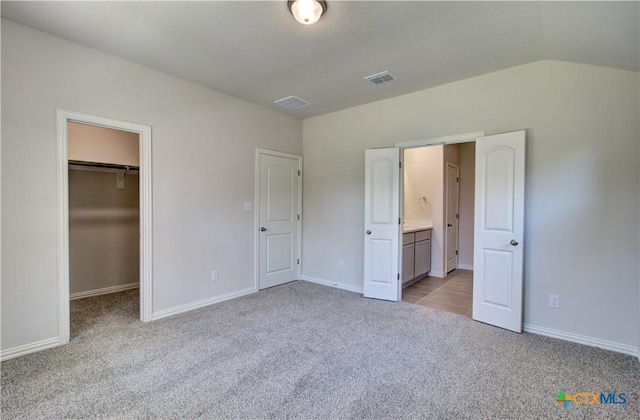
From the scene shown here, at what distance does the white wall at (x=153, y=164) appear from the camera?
2404 millimetres

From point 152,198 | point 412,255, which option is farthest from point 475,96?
point 152,198

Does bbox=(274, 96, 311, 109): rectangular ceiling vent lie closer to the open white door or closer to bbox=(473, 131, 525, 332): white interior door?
the open white door

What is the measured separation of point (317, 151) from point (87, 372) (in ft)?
12.4

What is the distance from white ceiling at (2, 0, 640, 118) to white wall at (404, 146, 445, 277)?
2.20 metres

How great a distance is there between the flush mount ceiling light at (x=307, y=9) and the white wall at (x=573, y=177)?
206 centimetres

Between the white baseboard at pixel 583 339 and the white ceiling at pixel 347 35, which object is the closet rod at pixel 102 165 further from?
the white baseboard at pixel 583 339

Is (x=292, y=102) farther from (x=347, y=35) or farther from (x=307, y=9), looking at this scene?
(x=307, y=9)

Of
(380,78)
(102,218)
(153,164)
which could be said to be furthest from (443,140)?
(102,218)

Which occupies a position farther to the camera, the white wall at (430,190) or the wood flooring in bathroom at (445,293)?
the white wall at (430,190)

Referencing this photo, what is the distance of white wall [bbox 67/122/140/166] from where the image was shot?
385cm

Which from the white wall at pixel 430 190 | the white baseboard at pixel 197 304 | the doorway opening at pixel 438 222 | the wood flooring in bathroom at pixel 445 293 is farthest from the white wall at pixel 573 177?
the white baseboard at pixel 197 304

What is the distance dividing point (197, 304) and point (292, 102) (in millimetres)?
2914

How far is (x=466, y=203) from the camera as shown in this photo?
598 centimetres

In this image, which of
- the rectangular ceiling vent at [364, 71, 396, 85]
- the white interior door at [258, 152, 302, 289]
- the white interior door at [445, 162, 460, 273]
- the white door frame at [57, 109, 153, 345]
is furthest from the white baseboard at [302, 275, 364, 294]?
the rectangular ceiling vent at [364, 71, 396, 85]
